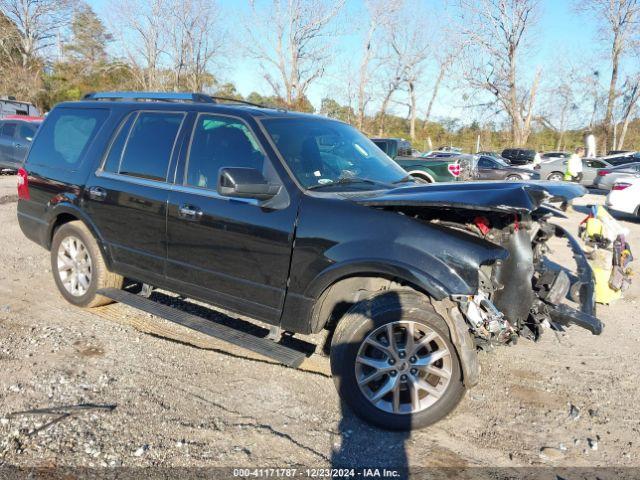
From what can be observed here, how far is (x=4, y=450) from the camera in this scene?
107 inches

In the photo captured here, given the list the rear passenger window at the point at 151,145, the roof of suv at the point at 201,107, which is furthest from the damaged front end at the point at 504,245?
the rear passenger window at the point at 151,145

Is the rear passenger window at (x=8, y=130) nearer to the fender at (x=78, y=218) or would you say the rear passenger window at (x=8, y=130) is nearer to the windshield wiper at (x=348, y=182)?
the fender at (x=78, y=218)

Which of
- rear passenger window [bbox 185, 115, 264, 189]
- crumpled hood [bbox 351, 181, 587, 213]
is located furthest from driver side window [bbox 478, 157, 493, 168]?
rear passenger window [bbox 185, 115, 264, 189]

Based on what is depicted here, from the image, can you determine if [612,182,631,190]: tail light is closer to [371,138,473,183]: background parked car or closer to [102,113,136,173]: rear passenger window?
[371,138,473,183]: background parked car

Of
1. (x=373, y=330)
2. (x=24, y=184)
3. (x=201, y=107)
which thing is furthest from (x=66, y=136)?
(x=373, y=330)

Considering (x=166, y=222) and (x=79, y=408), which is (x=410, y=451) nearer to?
(x=79, y=408)

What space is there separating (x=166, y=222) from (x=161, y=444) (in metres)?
1.73

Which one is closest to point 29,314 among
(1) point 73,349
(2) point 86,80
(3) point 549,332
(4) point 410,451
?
(1) point 73,349

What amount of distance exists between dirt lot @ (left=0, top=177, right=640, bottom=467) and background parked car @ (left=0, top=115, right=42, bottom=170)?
41.0 ft

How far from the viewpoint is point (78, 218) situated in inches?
185

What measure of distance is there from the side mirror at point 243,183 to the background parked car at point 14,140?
1426cm

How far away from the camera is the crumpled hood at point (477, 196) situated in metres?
2.83

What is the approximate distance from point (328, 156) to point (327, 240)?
0.98 m

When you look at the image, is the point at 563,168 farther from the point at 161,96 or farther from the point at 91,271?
the point at 91,271
